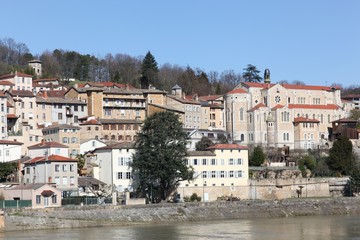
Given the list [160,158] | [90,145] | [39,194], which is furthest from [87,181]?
[90,145]

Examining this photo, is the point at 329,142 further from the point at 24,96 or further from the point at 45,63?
the point at 45,63

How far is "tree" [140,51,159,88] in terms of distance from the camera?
11412 centimetres

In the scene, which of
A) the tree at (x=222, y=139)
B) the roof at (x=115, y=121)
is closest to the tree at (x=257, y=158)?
the tree at (x=222, y=139)

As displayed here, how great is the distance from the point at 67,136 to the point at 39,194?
65.8 ft

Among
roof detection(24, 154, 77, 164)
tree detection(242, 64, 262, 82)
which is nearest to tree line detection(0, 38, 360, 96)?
tree detection(242, 64, 262, 82)

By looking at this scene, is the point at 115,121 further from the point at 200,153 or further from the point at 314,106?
the point at 314,106

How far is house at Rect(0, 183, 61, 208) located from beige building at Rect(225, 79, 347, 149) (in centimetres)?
3888

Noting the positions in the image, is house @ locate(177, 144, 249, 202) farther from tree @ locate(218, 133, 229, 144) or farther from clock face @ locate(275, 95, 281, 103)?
clock face @ locate(275, 95, 281, 103)

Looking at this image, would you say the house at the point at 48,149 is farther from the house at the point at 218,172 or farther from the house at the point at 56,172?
the house at the point at 218,172

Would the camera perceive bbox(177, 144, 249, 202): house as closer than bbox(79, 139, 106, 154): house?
Yes

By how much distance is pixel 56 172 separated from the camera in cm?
6347

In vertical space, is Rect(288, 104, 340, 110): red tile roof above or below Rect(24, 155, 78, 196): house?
above

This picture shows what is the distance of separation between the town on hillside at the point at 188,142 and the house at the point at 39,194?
72mm

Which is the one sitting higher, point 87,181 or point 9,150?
point 9,150
